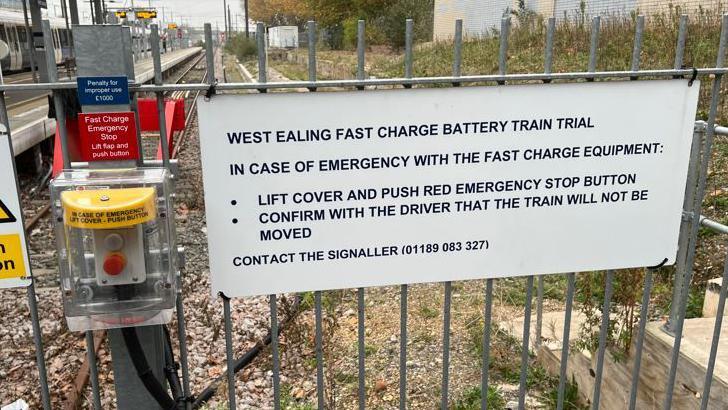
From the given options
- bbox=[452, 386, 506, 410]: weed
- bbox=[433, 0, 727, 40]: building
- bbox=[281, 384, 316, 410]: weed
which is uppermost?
bbox=[433, 0, 727, 40]: building

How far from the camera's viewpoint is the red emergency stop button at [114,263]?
2.09 m

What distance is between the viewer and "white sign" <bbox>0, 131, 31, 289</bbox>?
7.02 ft

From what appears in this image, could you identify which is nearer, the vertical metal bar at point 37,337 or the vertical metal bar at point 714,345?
the vertical metal bar at point 37,337

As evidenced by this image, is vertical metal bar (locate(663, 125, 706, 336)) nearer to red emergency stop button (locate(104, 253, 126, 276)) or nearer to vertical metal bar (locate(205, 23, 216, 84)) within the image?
vertical metal bar (locate(205, 23, 216, 84))

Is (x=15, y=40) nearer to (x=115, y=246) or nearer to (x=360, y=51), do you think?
(x=115, y=246)

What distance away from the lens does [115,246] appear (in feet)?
6.86

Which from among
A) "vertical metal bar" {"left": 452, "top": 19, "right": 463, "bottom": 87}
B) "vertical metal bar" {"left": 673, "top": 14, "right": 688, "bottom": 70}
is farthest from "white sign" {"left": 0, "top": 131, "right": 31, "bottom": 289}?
"vertical metal bar" {"left": 673, "top": 14, "right": 688, "bottom": 70}

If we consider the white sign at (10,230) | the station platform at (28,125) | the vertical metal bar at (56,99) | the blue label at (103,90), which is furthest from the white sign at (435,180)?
the station platform at (28,125)

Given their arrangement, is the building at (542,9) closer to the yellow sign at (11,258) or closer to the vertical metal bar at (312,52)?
the vertical metal bar at (312,52)

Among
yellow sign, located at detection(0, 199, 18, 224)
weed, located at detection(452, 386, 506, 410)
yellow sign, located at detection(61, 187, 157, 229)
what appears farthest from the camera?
weed, located at detection(452, 386, 506, 410)

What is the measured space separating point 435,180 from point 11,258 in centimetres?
159

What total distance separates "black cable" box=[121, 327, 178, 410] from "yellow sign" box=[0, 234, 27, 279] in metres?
0.43

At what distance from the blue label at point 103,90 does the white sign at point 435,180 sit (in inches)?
10.1

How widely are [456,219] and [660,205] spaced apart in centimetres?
96
